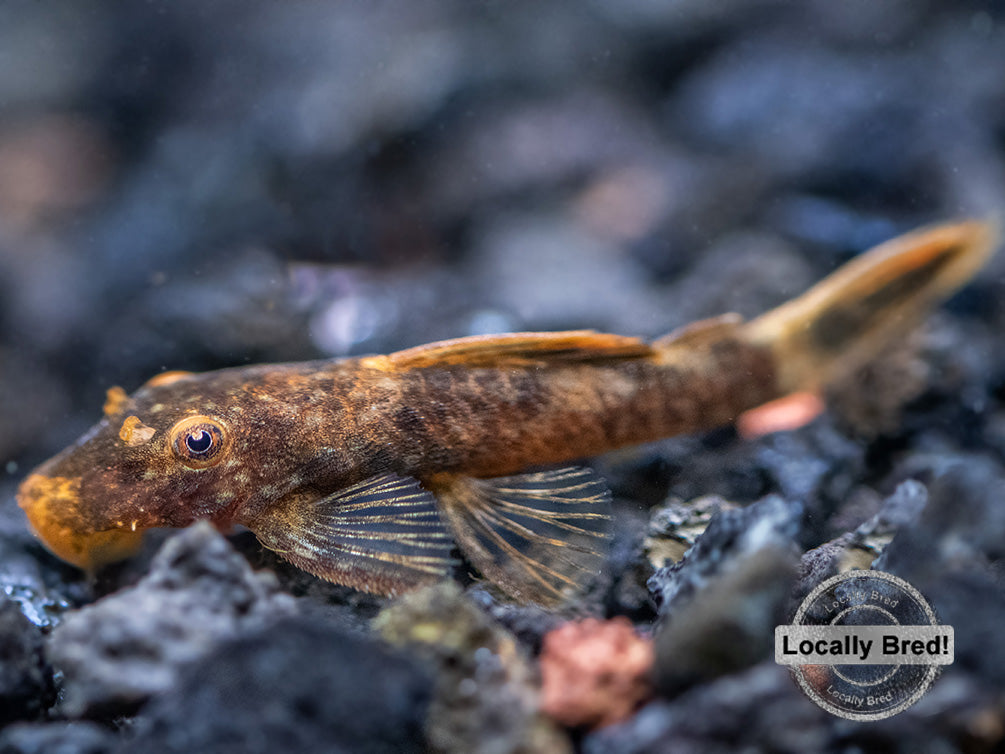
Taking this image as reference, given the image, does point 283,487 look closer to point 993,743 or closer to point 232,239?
point 993,743

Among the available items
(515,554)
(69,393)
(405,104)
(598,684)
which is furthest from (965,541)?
(405,104)

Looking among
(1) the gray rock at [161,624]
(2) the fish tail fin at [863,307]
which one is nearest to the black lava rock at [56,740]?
(1) the gray rock at [161,624]

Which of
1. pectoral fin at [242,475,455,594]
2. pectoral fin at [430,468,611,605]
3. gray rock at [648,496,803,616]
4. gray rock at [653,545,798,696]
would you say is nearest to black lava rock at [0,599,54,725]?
pectoral fin at [242,475,455,594]

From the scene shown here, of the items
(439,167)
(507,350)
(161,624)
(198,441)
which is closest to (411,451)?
(507,350)

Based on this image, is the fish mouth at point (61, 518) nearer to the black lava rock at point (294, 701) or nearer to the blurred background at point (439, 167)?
the black lava rock at point (294, 701)

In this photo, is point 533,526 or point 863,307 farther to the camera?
point 863,307

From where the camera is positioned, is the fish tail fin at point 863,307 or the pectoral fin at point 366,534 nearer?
the pectoral fin at point 366,534

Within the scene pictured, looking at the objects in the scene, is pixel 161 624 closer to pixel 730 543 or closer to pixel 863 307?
pixel 730 543

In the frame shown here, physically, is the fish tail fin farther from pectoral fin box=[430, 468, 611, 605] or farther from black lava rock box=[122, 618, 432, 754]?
black lava rock box=[122, 618, 432, 754]
